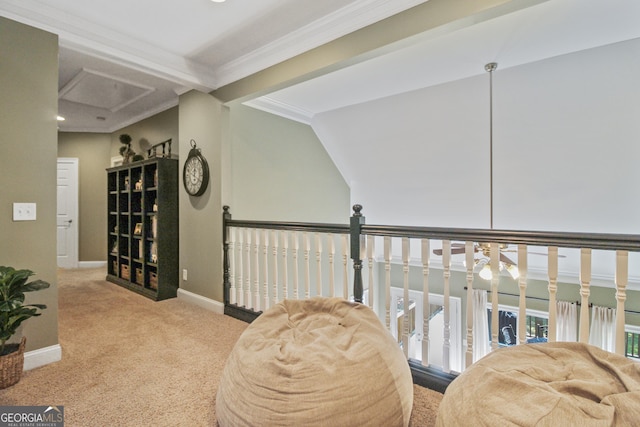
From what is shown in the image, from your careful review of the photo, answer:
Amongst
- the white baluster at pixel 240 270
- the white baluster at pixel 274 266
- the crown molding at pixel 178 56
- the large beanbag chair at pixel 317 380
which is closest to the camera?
the large beanbag chair at pixel 317 380

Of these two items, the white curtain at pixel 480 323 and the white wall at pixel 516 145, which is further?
the white curtain at pixel 480 323

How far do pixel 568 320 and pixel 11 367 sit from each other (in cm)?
703

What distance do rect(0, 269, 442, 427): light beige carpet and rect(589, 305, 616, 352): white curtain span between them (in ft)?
16.2

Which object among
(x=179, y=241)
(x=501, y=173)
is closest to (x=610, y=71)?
(x=501, y=173)

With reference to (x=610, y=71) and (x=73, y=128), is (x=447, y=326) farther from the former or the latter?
(x=73, y=128)

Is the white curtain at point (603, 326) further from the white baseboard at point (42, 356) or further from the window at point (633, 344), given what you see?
the white baseboard at point (42, 356)

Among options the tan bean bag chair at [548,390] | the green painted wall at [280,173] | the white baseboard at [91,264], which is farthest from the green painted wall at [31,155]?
the white baseboard at [91,264]

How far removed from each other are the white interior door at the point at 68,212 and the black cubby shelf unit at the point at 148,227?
189 centimetres

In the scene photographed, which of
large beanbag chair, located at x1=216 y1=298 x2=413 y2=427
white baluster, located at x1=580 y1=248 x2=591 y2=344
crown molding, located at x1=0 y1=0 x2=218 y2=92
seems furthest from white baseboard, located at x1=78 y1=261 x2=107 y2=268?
white baluster, located at x1=580 y1=248 x2=591 y2=344

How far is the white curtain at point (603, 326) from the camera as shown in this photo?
16.0 feet

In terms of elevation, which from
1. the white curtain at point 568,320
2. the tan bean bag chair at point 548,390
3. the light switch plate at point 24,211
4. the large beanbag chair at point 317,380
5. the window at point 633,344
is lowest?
the window at point 633,344

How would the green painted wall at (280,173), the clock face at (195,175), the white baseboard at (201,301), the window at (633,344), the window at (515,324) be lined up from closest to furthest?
the white baseboard at (201,301), the clock face at (195,175), the green painted wall at (280,173), the window at (633,344), the window at (515,324)

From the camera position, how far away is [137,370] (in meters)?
2.15

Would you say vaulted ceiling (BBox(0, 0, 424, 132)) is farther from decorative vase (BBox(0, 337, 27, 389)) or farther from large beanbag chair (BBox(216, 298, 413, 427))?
decorative vase (BBox(0, 337, 27, 389))
